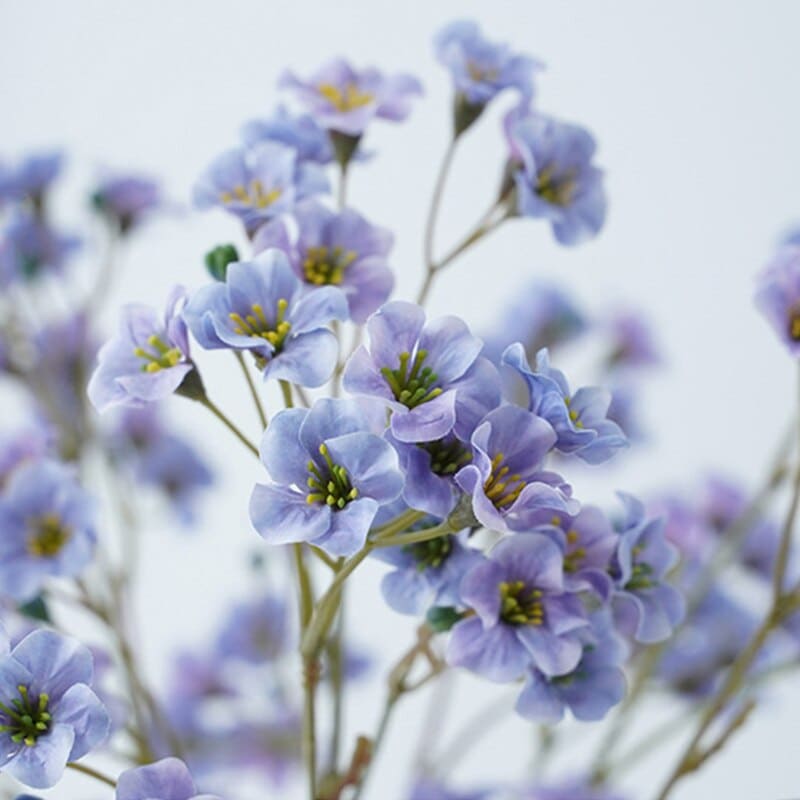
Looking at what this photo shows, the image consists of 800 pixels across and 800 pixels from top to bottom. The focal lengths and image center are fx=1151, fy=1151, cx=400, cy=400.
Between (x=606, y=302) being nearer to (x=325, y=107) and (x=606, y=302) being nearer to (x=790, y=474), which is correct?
(x=790, y=474)

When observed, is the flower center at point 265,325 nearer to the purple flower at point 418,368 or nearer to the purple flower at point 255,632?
the purple flower at point 418,368

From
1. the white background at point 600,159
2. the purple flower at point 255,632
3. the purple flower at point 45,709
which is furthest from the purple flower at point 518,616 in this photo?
the white background at point 600,159

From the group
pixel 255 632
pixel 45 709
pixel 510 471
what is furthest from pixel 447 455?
pixel 255 632

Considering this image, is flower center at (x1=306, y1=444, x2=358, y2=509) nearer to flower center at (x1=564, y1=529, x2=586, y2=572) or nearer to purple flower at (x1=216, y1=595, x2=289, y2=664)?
flower center at (x1=564, y1=529, x2=586, y2=572)

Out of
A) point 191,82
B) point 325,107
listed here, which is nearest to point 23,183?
point 325,107

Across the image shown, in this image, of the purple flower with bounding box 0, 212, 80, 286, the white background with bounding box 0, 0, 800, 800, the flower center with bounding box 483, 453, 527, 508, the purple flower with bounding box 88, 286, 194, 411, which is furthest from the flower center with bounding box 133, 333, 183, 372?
the white background with bounding box 0, 0, 800, 800

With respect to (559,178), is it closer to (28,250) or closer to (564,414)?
(564,414)
